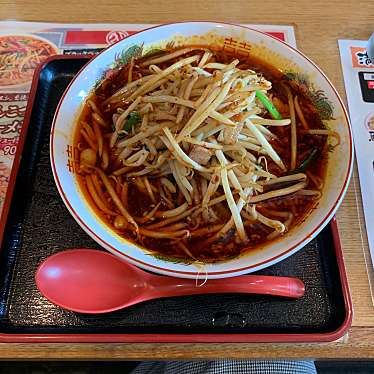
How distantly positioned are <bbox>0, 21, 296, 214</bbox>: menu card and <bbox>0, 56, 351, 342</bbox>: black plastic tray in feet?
1.33

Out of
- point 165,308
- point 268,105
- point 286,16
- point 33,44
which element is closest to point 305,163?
point 268,105

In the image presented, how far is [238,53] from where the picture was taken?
128 cm

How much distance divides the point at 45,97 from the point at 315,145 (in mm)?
793

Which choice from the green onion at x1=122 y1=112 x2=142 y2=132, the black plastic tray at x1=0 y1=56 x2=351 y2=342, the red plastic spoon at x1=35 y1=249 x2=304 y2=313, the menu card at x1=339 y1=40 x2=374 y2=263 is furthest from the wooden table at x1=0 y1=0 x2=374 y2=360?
the green onion at x1=122 y1=112 x2=142 y2=132

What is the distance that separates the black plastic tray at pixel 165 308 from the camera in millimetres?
976

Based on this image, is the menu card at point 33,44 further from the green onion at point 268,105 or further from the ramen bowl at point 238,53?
the green onion at point 268,105

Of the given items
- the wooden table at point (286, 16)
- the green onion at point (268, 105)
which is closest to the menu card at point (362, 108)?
the wooden table at point (286, 16)

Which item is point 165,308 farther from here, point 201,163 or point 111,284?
point 201,163

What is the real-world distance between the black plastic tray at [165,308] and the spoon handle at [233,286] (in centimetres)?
4

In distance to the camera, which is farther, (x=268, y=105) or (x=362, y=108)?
(x=362, y=108)

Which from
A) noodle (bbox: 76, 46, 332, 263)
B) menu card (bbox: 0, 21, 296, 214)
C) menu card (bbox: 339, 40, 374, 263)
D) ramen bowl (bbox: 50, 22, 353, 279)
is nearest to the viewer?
ramen bowl (bbox: 50, 22, 353, 279)

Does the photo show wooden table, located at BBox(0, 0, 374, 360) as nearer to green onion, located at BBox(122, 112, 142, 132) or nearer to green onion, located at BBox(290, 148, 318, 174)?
green onion, located at BBox(290, 148, 318, 174)

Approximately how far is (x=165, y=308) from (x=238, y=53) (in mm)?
735

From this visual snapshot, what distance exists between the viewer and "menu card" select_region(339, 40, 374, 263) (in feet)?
4.07
